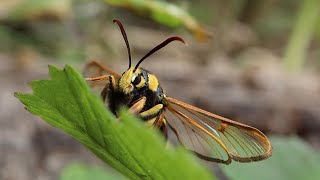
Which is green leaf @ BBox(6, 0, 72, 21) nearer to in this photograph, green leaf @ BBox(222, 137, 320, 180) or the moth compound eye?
green leaf @ BBox(222, 137, 320, 180)

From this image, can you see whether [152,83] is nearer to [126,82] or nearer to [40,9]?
[126,82]

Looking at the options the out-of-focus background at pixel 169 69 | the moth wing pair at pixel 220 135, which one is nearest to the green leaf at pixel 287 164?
the out-of-focus background at pixel 169 69

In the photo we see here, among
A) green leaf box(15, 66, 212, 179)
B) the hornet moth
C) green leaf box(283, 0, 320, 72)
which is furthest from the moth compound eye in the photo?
green leaf box(283, 0, 320, 72)

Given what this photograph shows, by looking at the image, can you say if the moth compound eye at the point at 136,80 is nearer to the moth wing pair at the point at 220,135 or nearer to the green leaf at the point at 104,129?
the moth wing pair at the point at 220,135

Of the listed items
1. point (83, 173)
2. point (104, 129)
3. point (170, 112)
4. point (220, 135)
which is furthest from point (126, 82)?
point (83, 173)

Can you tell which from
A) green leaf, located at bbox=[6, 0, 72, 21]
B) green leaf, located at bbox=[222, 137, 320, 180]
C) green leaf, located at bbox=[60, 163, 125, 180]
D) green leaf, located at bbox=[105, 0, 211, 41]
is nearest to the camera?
green leaf, located at bbox=[222, 137, 320, 180]
